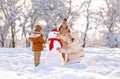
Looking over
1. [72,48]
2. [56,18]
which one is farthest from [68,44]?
[56,18]

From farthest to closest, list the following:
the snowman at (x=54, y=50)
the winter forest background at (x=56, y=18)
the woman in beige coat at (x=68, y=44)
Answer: the winter forest background at (x=56, y=18) → the snowman at (x=54, y=50) → the woman in beige coat at (x=68, y=44)

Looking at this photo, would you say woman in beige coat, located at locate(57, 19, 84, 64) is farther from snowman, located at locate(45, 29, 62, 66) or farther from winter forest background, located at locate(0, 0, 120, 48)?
winter forest background, located at locate(0, 0, 120, 48)

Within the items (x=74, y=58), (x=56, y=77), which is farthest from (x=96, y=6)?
(x=56, y=77)

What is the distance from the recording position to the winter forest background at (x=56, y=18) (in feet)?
144

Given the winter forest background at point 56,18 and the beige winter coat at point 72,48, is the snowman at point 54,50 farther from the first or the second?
the winter forest background at point 56,18

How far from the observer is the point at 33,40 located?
12.0 meters

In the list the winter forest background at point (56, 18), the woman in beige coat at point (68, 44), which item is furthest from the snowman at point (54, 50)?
the winter forest background at point (56, 18)

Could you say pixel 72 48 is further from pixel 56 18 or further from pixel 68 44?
pixel 56 18

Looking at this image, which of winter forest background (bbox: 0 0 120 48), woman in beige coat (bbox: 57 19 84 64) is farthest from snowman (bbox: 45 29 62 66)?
winter forest background (bbox: 0 0 120 48)

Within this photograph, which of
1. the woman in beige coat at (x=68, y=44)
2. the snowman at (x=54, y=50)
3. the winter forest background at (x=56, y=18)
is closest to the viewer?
the woman in beige coat at (x=68, y=44)

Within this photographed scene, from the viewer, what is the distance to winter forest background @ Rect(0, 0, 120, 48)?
44031 millimetres

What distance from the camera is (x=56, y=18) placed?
44938mm

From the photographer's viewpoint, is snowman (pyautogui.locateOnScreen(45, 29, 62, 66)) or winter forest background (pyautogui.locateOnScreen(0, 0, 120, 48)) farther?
winter forest background (pyautogui.locateOnScreen(0, 0, 120, 48))

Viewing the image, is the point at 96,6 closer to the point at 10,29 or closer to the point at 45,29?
the point at 45,29
